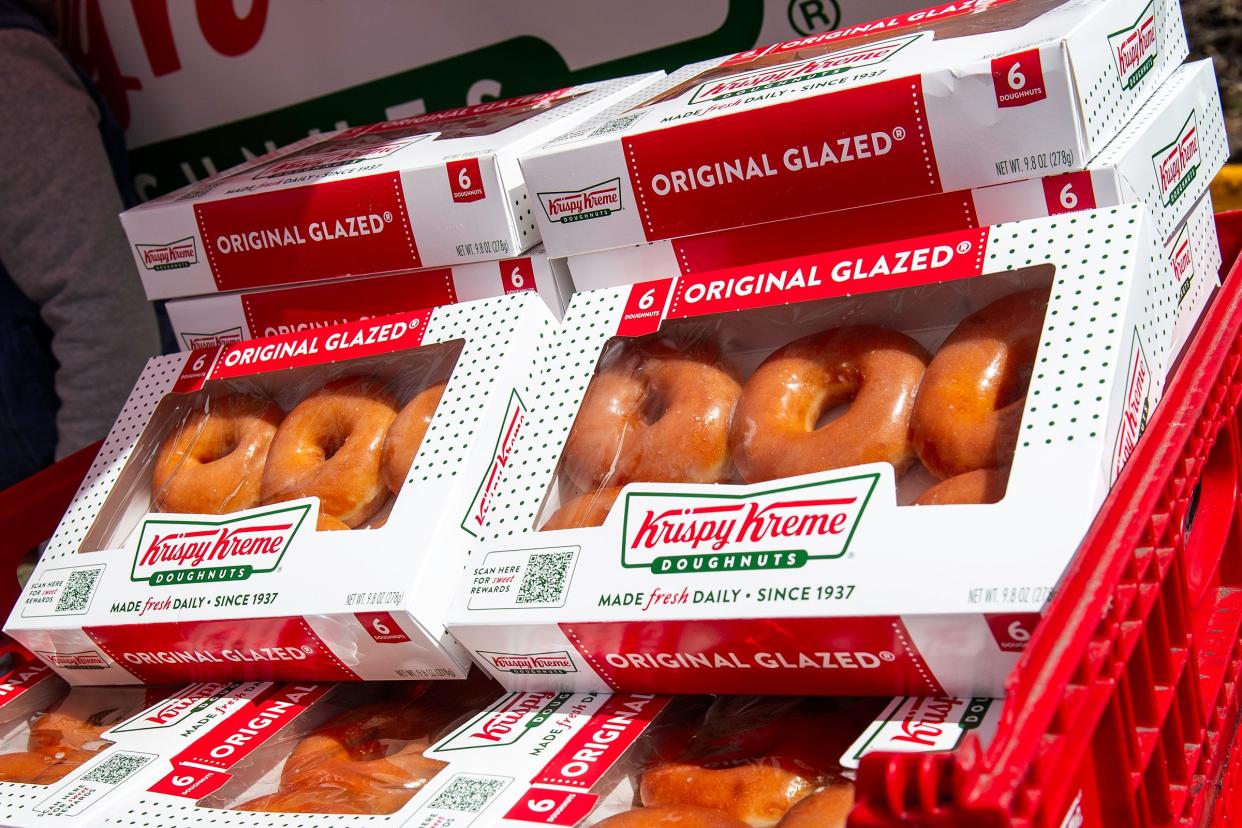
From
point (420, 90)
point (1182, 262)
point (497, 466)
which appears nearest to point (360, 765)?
point (497, 466)

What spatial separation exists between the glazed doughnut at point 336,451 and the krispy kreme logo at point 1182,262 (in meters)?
1.14

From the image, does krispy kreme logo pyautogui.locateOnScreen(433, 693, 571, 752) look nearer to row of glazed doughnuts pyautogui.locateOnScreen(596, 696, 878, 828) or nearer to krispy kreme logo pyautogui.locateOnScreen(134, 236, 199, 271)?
row of glazed doughnuts pyautogui.locateOnScreen(596, 696, 878, 828)

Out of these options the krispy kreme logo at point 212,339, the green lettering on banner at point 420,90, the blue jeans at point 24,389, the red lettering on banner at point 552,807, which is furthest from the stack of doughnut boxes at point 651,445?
the blue jeans at point 24,389

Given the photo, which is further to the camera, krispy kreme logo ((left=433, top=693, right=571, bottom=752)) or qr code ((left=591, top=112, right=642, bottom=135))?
qr code ((left=591, top=112, right=642, bottom=135))

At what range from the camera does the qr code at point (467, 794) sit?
1.32m

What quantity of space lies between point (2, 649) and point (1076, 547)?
178cm

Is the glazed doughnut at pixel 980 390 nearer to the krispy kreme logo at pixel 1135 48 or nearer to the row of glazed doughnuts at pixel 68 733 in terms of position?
the krispy kreme logo at pixel 1135 48

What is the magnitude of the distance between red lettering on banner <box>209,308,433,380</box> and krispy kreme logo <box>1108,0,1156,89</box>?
104 cm

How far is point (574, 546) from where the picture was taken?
56.0 inches

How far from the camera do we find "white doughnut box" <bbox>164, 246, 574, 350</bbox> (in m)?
1.87

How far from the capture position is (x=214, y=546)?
172 centimetres

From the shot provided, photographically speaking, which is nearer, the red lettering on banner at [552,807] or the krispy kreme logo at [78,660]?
the red lettering on banner at [552,807]

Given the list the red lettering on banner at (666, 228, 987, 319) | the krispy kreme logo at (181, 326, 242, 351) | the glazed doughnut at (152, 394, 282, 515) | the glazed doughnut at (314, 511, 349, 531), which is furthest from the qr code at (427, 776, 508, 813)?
the krispy kreme logo at (181, 326, 242, 351)

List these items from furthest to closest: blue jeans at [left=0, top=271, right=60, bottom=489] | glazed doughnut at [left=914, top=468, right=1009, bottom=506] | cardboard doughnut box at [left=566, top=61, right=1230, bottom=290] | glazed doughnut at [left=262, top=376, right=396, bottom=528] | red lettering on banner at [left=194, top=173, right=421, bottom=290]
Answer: blue jeans at [left=0, top=271, right=60, bottom=489] < red lettering on banner at [left=194, top=173, right=421, bottom=290] < glazed doughnut at [left=262, top=376, right=396, bottom=528] < cardboard doughnut box at [left=566, top=61, right=1230, bottom=290] < glazed doughnut at [left=914, top=468, right=1009, bottom=506]
